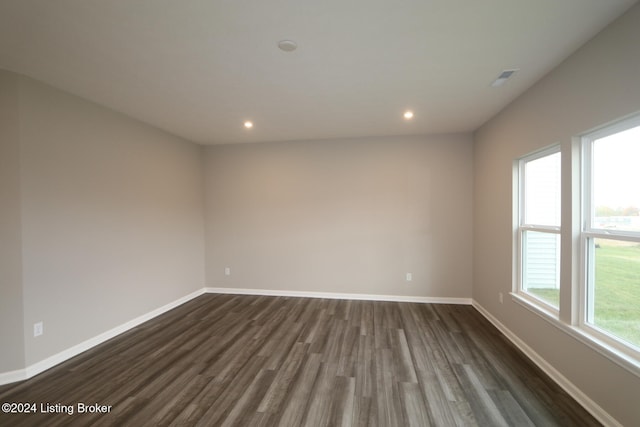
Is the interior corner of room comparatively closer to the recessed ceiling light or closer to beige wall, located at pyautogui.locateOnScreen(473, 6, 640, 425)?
beige wall, located at pyautogui.locateOnScreen(473, 6, 640, 425)

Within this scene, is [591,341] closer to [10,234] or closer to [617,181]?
[617,181]

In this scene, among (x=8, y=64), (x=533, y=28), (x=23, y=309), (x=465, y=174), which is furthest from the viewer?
(x=465, y=174)

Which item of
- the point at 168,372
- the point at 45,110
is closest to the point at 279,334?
the point at 168,372

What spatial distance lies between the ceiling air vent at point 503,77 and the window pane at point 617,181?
2.85 ft

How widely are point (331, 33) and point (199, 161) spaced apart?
3760mm

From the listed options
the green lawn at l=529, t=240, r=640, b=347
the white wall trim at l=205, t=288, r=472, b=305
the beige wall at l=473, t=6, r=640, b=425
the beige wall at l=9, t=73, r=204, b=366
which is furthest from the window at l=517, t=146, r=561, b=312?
the beige wall at l=9, t=73, r=204, b=366

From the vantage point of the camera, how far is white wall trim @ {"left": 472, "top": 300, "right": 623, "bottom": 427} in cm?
171

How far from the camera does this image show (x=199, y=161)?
4.69 meters

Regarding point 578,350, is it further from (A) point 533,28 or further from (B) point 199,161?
(B) point 199,161

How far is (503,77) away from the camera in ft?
7.61

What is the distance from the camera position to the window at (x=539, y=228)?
92.8 inches

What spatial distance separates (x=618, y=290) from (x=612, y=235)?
383 millimetres

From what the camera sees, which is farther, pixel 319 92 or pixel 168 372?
Answer: pixel 319 92

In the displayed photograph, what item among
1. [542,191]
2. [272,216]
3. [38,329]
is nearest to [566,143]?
[542,191]
